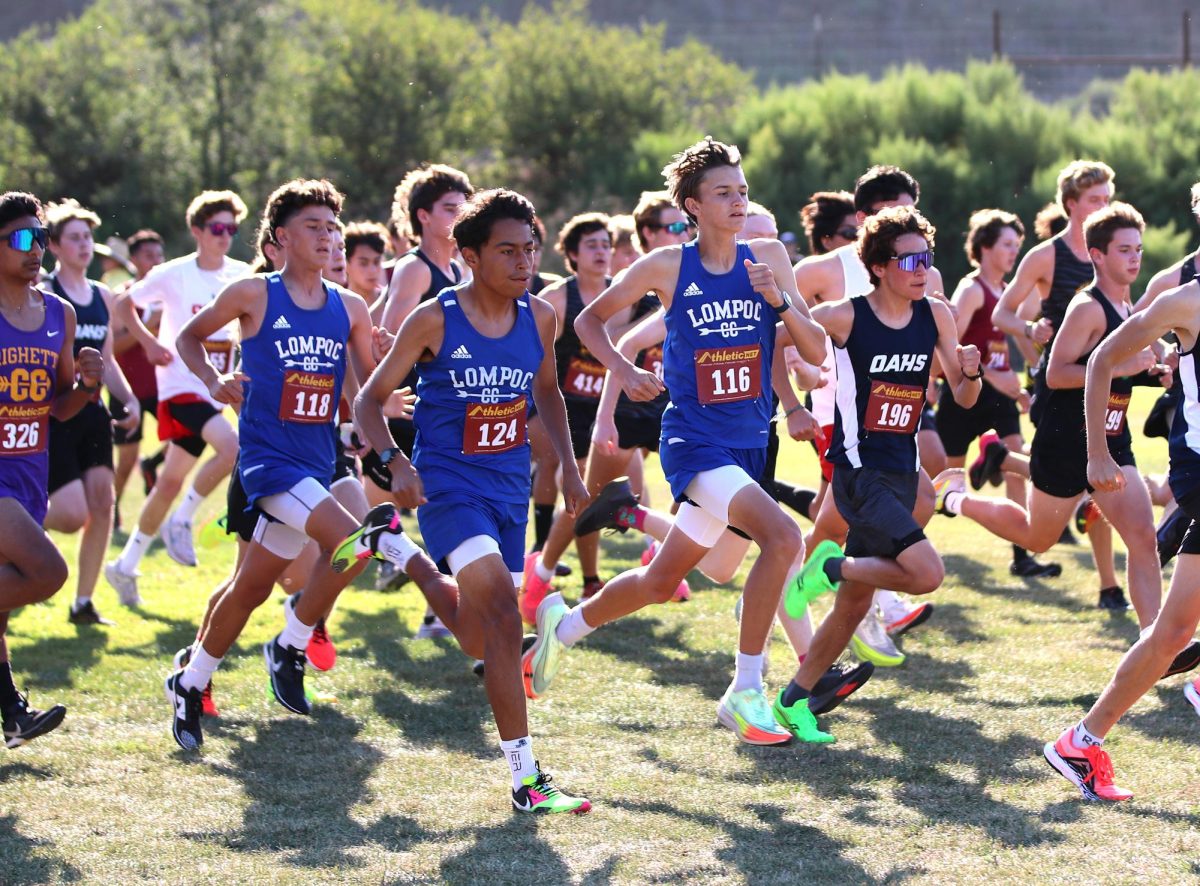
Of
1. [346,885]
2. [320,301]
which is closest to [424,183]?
[320,301]

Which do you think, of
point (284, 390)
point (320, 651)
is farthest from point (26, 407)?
point (320, 651)

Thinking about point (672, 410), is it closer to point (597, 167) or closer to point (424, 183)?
point (424, 183)

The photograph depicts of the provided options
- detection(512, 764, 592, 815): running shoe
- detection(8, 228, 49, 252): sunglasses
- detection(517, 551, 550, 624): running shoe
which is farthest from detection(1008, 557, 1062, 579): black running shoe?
detection(8, 228, 49, 252): sunglasses

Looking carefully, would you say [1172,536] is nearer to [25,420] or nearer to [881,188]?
[881,188]

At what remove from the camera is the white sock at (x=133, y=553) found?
336 inches

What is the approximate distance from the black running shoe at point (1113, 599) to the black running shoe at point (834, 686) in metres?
2.95

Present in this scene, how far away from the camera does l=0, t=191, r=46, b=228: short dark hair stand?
213 inches

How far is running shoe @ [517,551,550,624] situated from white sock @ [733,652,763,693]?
6.81 feet

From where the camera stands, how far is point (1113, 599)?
7.89 m

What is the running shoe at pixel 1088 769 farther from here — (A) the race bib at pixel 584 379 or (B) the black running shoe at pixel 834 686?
(A) the race bib at pixel 584 379

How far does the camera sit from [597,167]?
42156 millimetres

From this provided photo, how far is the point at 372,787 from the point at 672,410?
171 cm

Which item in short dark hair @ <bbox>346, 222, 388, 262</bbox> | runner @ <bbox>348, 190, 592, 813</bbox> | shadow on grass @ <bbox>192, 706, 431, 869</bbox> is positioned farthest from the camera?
short dark hair @ <bbox>346, 222, 388, 262</bbox>

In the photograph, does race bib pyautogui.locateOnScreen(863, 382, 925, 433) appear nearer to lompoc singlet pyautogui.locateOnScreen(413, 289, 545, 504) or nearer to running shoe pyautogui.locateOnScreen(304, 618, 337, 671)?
lompoc singlet pyautogui.locateOnScreen(413, 289, 545, 504)
